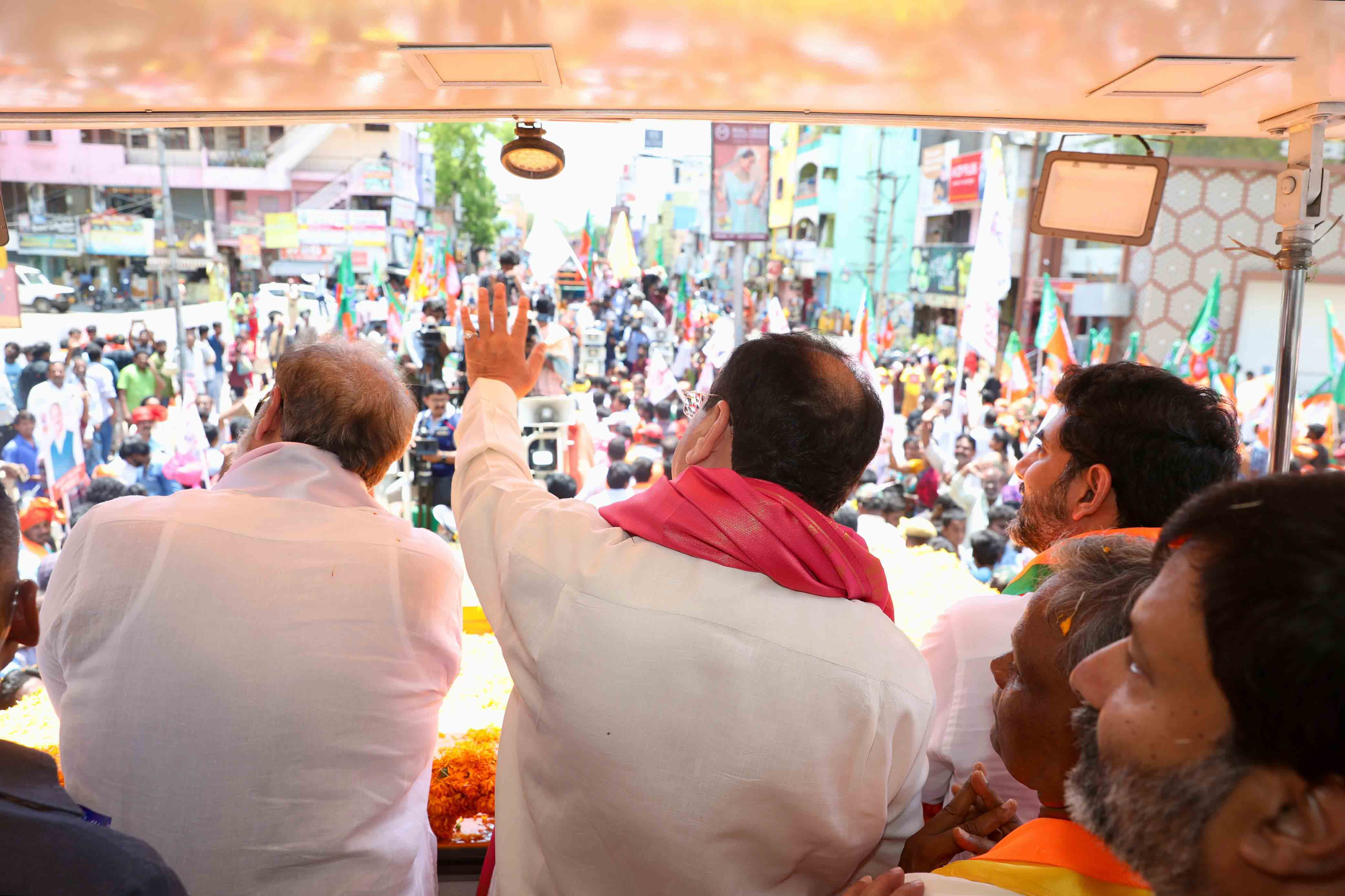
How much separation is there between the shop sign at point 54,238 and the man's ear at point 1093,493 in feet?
91.6

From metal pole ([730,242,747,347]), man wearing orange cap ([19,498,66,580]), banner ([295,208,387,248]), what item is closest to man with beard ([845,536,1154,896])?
man wearing orange cap ([19,498,66,580])

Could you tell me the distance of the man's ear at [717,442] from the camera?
161 cm

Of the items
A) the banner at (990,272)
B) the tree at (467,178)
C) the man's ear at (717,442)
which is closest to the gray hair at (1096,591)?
the man's ear at (717,442)

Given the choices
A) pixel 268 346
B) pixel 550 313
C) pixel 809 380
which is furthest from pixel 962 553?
pixel 268 346

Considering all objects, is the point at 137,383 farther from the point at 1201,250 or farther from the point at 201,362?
the point at 1201,250

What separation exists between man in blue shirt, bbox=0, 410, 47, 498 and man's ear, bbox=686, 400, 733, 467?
7.25 meters

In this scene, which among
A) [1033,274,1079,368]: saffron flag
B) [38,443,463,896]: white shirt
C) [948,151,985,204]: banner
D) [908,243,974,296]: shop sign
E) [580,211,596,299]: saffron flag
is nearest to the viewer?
[38,443,463,896]: white shirt

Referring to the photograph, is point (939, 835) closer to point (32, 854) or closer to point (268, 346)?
point (32, 854)

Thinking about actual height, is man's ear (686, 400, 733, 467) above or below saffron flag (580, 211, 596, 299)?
below

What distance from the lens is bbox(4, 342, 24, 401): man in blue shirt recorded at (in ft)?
32.8

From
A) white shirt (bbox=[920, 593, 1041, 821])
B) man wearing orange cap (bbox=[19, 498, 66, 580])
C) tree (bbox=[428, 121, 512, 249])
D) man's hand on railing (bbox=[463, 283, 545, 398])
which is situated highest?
tree (bbox=[428, 121, 512, 249])

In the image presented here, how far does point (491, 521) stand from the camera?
5.11 ft

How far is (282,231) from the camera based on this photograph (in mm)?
20000

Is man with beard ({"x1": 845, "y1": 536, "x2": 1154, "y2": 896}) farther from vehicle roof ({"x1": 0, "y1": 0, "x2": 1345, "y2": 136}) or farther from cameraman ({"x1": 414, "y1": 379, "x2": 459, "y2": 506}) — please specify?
cameraman ({"x1": 414, "y1": 379, "x2": 459, "y2": 506})
